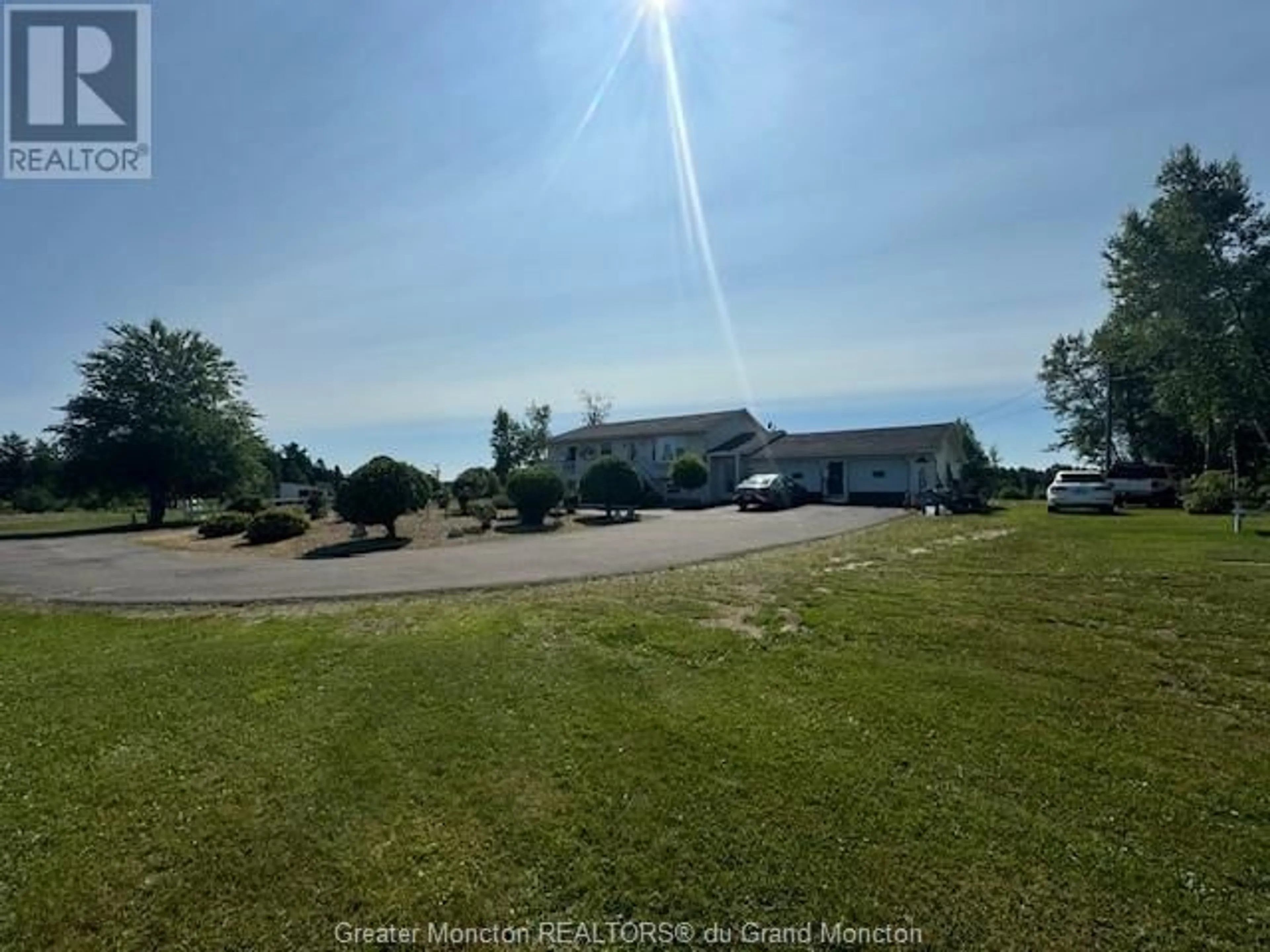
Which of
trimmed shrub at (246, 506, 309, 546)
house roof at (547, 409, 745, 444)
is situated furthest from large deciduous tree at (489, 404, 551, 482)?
trimmed shrub at (246, 506, 309, 546)

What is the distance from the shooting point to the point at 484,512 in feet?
78.2

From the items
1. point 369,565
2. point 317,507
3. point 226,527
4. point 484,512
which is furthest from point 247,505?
point 369,565

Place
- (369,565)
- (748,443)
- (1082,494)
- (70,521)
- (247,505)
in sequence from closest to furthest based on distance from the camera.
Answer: (369,565), (1082,494), (247,505), (70,521), (748,443)

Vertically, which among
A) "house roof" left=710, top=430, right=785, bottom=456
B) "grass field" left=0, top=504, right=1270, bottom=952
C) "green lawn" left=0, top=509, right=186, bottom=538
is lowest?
"grass field" left=0, top=504, right=1270, bottom=952

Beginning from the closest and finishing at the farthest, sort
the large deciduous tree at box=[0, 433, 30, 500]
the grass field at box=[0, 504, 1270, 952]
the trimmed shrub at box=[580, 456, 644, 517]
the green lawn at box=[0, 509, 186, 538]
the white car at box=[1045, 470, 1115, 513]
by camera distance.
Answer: the grass field at box=[0, 504, 1270, 952], the white car at box=[1045, 470, 1115, 513], the trimmed shrub at box=[580, 456, 644, 517], the green lawn at box=[0, 509, 186, 538], the large deciduous tree at box=[0, 433, 30, 500]

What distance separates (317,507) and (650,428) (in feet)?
68.4

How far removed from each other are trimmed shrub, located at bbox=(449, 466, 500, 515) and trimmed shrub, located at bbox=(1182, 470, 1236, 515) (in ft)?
87.0

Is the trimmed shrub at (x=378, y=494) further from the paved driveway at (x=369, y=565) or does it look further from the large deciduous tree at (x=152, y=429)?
the large deciduous tree at (x=152, y=429)

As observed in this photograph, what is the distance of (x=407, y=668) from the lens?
5.93 meters

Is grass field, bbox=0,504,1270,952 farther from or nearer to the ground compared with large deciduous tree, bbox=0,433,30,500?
nearer to the ground

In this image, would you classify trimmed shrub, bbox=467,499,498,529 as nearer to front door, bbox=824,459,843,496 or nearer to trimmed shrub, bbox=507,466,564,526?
trimmed shrub, bbox=507,466,564,526

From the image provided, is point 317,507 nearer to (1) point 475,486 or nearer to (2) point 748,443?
(1) point 475,486

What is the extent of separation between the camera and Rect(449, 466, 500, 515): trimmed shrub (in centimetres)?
3092

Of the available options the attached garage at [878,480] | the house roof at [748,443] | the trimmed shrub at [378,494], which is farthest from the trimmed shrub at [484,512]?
the attached garage at [878,480]
